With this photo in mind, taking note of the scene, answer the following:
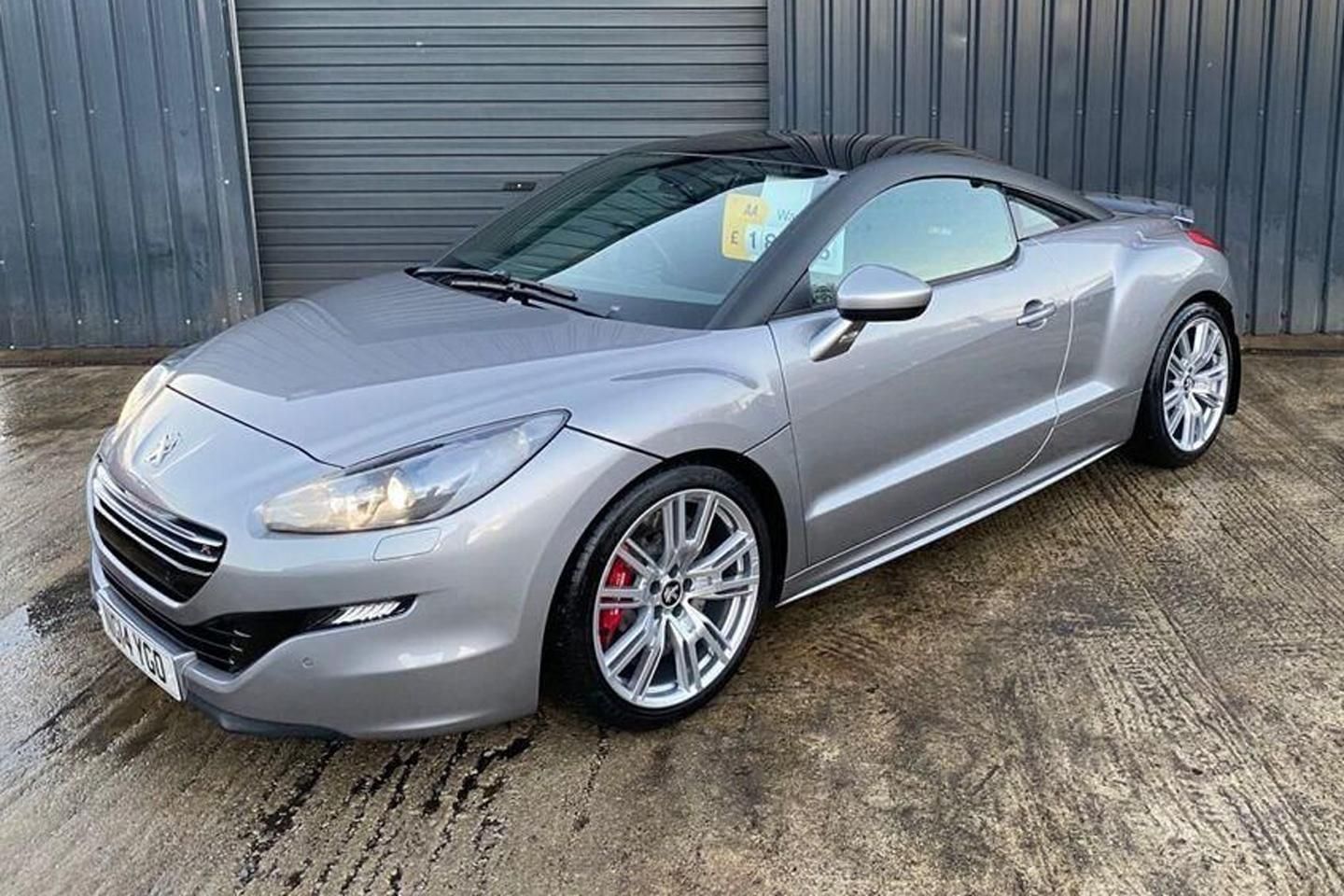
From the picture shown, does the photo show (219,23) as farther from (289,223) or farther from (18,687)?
(18,687)

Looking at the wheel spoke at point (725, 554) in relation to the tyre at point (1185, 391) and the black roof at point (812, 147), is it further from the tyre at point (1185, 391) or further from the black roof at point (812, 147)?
the tyre at point (1185, 391)

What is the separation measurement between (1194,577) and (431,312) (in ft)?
8.23

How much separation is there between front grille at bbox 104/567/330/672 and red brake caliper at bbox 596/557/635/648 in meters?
0.65

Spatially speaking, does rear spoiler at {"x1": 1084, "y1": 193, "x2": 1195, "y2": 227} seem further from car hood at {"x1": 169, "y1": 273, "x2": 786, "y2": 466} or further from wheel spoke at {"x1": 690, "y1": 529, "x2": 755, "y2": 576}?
wheel spoke at {"x1": 690, "y1": 529, "x2": 755, "y2": 576}

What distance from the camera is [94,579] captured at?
3.29 metres

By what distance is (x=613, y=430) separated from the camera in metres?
2.98

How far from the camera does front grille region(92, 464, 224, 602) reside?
9.20ft

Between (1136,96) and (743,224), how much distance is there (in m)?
4.30

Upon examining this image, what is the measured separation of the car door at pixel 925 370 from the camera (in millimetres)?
3459

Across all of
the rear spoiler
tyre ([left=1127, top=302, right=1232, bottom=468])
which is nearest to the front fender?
tyre ([left=1127, top=302, right=1232, bottom=468])

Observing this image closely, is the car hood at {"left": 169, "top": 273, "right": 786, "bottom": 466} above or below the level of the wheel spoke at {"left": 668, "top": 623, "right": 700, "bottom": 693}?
above

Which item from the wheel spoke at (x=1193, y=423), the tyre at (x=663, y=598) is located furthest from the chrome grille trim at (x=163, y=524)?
the wheel spoke at (x=1193, y=423)

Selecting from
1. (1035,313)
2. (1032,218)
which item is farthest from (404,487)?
(1032,218)

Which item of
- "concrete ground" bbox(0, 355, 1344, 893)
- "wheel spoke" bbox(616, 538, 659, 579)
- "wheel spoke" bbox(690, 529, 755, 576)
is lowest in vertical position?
"concrete ground" bbox(0, 355, 1344, 893)
